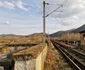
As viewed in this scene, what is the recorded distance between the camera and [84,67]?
12266mm

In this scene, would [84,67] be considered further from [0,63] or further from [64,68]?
[0,63]

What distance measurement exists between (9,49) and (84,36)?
22155 millimetres

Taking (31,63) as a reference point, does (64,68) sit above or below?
below

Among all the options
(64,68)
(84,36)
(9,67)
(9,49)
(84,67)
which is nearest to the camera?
(9,67)

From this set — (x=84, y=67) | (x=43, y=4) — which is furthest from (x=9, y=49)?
(x=84, y=67)

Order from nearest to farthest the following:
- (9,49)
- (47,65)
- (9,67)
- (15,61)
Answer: (15,61)
(9,67)
(47,65)
(9,49)

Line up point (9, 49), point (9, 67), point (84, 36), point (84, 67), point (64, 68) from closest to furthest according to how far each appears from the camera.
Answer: point (9, 67) < point (84, 67) < point (64, 68) < point (9, 49) < point (84, 36)

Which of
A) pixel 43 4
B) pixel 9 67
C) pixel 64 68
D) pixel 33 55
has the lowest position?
pixel 64 68

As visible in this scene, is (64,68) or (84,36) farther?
(84,36)

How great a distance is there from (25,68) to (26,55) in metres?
0.36

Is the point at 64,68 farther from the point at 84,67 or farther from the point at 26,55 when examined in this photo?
the point at 26,55

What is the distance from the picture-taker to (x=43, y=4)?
861 inches

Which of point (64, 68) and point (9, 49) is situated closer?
point (64, 68)

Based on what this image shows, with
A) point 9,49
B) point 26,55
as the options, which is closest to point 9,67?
point 26,55
